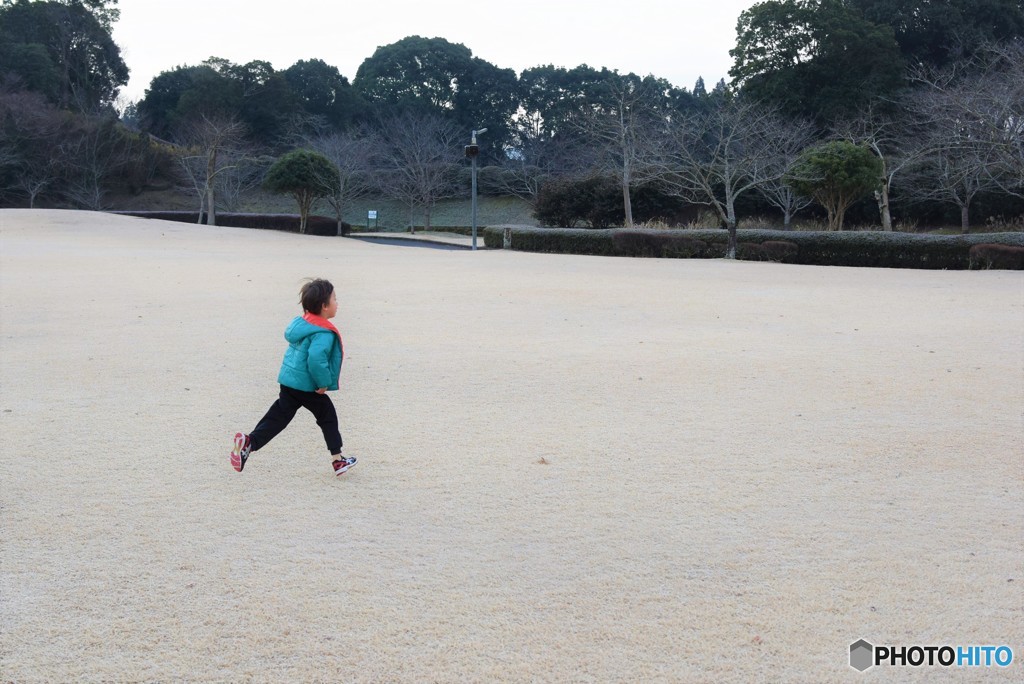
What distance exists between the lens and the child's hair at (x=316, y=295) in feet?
13.6

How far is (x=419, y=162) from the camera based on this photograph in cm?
3978

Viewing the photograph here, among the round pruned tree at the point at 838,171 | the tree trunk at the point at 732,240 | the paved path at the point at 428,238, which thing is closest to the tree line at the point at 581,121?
the round pruned tree at the point at 838,171

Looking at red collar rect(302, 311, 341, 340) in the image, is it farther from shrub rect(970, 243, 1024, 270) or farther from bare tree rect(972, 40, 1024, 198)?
bare tree rect(972, 40, 1024, 198)

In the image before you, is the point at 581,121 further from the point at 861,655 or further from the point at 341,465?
the point at 861,655

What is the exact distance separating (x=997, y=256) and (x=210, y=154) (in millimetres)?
30976

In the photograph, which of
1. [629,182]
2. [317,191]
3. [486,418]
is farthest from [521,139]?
[486,418]

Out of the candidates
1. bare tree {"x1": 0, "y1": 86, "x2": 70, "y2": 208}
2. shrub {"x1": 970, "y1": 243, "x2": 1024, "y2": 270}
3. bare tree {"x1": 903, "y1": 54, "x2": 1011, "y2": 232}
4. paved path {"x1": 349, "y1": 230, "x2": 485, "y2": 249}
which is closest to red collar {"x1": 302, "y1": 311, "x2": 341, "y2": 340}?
shrub {"x1": 970, "y1": 243, "x2": 1024, "y2": 270}

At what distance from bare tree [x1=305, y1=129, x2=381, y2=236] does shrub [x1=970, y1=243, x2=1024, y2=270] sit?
84.2 feet

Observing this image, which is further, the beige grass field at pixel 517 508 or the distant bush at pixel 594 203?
the distant bush at pixel 594 203

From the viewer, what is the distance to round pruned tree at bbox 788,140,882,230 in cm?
2355

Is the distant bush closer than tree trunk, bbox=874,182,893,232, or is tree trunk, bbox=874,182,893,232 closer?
tree trunk, bbox=874,182,893,232

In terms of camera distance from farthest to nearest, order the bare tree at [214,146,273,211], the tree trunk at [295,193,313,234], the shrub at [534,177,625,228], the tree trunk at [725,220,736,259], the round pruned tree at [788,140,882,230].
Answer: the bare tree at [214,146,273,211] → the tree trunk at [295,193,313,234] → the shrub at [534,177,625,228] → the round pruned tree at [788,140,882,230] → the tree trunk at [725,220,736,259]

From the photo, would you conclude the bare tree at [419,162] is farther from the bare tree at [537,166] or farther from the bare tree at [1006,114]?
the bare tree at [1006,114]

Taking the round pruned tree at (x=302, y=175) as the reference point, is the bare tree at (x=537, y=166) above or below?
above
